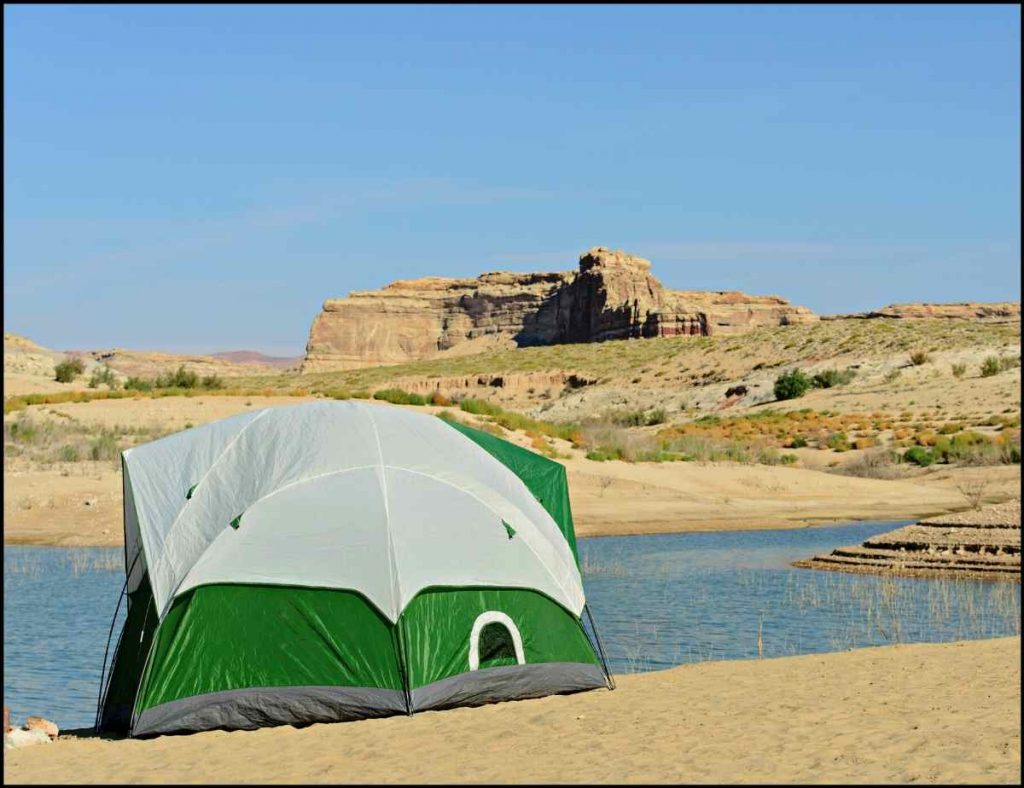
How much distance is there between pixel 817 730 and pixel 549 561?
9.35 feet

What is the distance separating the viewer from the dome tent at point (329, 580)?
10.3 metres

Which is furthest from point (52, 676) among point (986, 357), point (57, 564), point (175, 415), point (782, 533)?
point (986, 357)

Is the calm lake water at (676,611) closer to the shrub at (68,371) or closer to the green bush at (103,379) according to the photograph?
the green bush at (103,379)

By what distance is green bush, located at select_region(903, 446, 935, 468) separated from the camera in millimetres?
40375

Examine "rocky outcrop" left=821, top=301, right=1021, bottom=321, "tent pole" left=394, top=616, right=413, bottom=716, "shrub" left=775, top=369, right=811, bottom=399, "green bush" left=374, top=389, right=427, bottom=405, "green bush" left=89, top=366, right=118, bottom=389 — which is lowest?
"tent pole" left=394, top=616, right=413, bottom=716

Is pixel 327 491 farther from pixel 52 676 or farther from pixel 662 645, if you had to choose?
pixel 662 645

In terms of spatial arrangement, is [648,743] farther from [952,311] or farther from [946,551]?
[952,311]

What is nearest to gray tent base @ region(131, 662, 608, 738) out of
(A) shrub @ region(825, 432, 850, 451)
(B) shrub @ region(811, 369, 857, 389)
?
(A) shrub @ region(825, 432, 850, 451)

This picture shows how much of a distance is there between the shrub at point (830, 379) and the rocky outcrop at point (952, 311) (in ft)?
337

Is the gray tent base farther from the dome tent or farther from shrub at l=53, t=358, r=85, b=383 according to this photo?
shrub at l=53, t=358, r=85, b=383

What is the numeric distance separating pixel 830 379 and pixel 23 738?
5603 centimetres

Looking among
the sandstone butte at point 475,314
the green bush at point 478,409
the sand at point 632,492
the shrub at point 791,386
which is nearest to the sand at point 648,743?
the sand at point 632,492

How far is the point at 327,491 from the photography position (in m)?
10.9

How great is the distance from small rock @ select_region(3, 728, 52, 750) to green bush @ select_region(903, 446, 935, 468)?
3389 cm
